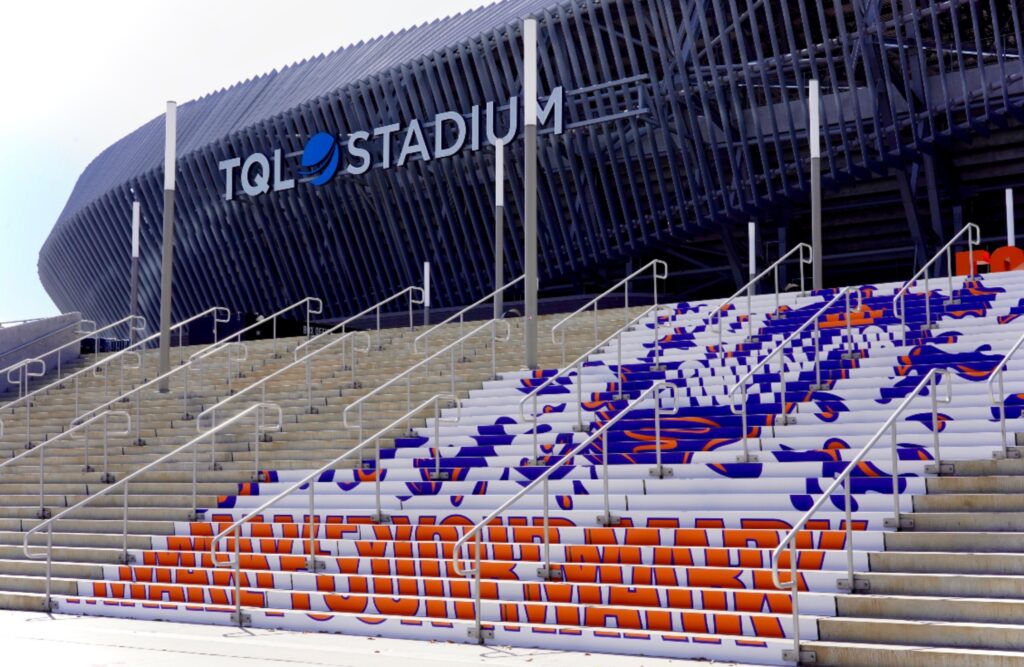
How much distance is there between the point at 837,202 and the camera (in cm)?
3017

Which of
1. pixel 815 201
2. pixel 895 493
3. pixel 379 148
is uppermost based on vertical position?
pixel 379 148

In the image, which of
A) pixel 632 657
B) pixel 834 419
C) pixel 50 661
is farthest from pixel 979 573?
pixel 50 661

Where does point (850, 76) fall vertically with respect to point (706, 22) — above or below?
below

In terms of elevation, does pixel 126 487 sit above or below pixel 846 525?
above

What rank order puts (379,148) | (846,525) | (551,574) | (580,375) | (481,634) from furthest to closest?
(379,148) < (580,375) < (551,574) < (481,634) < (846,525)

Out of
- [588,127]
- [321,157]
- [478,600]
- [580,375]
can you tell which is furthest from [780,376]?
[321,157]

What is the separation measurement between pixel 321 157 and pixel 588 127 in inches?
331

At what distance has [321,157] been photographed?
34.8 m

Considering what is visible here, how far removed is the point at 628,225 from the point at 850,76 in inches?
255

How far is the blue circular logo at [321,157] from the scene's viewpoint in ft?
114

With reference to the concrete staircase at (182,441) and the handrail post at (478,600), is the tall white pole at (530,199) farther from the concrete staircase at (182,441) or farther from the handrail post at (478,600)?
the handrail post at (478,600)

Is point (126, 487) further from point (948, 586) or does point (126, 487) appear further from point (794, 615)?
point (948, 586)

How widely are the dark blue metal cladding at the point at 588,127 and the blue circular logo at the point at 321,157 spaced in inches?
17.1

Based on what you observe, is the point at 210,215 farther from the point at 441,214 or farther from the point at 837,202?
the point at 837,202
